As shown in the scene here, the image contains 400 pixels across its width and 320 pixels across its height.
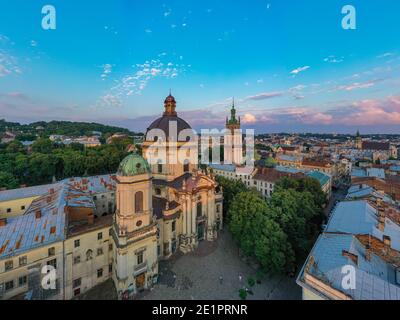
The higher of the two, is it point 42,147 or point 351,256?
point 42,147

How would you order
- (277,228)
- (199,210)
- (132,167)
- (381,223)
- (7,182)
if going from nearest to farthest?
(132,167) < (381,223) < (277,228) < (199,210) < (7,182)

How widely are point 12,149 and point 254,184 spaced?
81.2 meters

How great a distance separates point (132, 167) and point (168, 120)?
13.5m

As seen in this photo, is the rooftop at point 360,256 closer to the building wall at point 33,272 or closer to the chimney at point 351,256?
the chimney at point 351,256

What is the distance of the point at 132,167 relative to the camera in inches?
792

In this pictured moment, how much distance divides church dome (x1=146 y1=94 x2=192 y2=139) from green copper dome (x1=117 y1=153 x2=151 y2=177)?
34.1 feet

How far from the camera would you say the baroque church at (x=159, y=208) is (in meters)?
20.2

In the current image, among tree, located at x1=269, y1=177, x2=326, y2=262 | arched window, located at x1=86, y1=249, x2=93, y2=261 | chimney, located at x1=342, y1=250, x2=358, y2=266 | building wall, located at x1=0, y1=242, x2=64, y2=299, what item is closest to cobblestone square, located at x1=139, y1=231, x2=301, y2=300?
tree, located at x1=269, y1=177, x2=326, y2=262

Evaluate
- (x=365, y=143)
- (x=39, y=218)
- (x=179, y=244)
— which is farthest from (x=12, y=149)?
(x=365, y=143)

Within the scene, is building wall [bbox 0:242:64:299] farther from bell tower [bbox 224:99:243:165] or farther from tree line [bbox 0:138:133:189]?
bell tower [bbox 224:99:243:165]

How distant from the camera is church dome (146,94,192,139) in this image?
3108 cm

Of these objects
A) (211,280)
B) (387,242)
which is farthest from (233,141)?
(387,242)

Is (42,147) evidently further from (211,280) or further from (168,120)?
(211,280)

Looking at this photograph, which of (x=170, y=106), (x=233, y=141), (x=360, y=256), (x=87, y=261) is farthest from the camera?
(x=233, y=141)
